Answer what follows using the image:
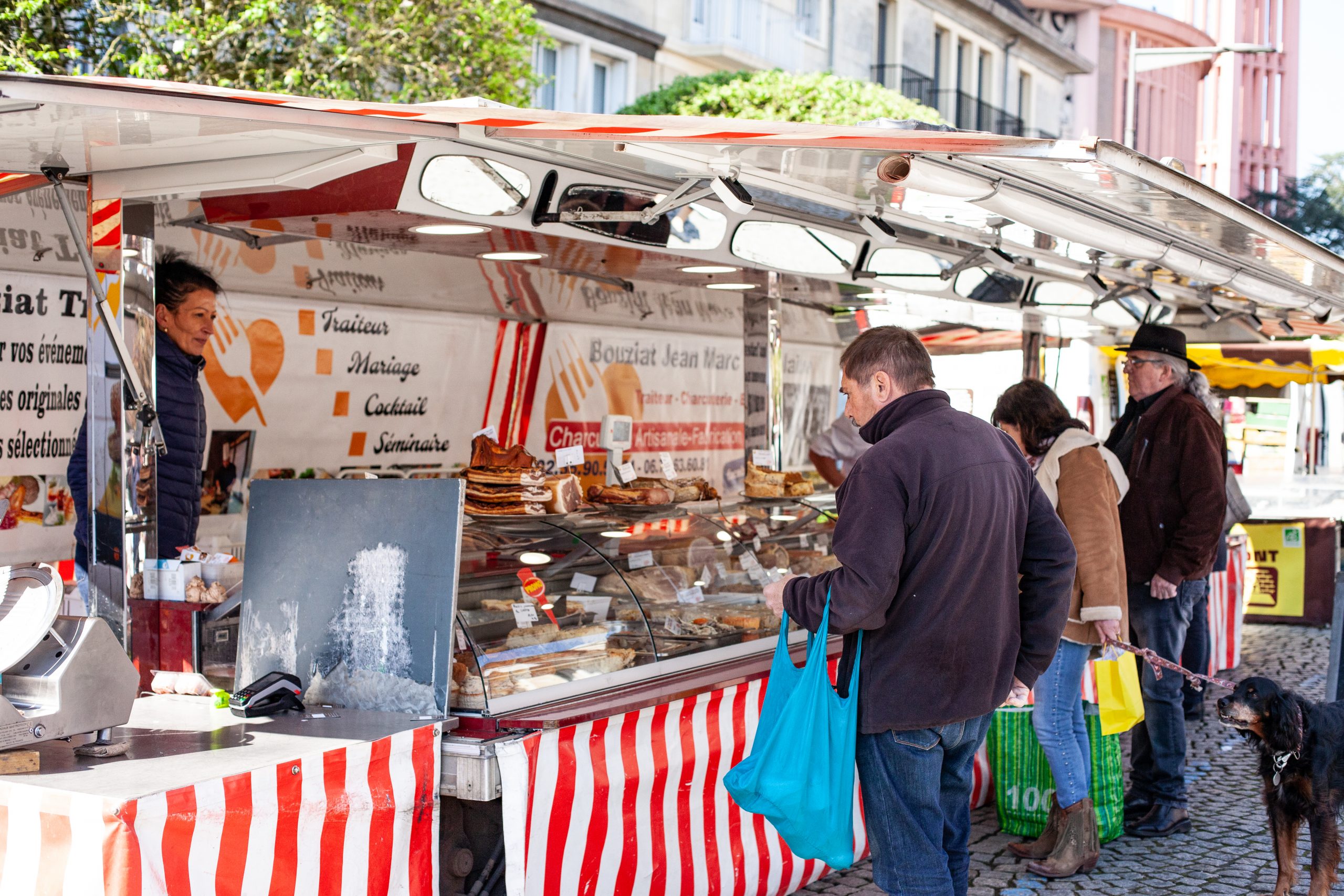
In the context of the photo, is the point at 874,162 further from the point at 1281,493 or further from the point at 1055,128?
the point at 1055,128

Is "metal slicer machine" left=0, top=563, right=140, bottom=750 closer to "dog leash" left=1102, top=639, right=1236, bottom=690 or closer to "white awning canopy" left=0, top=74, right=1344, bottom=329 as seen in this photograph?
"white awning canopy" left=0, top=74, right=1344, bottom=329

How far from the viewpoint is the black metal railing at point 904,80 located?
24188 millimetres

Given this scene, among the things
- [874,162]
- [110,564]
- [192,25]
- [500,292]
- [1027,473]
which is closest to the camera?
[1027,473]

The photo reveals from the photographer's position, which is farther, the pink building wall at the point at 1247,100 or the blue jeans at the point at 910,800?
the pink building wall at the point at 1247,100

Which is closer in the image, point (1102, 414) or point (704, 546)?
point (704, 546)

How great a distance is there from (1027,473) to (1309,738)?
1826 millimetres

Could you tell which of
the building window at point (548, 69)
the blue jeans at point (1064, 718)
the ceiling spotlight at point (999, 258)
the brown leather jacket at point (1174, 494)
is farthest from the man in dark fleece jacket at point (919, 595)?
the building window at point (548, 69)

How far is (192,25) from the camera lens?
29.7ft

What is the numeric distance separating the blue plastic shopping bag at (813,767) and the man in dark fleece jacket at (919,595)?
64 mm


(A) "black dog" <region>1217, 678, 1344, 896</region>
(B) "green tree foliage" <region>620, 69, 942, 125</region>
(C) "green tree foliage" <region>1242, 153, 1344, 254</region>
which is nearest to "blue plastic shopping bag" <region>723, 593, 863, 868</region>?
(A) "black dog" <region>1217, 678, 1344, 896</region>

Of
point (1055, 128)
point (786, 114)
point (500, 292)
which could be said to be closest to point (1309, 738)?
point (500, 292)

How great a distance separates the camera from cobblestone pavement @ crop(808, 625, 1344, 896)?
14.7ft

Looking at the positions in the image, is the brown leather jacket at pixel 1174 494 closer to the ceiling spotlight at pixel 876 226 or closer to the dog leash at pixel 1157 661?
the dog leash at pixel 1157 661

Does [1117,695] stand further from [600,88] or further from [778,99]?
[600,88]
